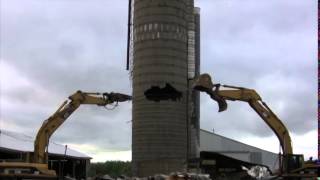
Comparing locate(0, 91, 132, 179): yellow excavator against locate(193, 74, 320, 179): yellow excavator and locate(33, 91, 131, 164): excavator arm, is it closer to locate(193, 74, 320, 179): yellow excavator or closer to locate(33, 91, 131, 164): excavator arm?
locate(33, 91, 131, 164): excavator arm

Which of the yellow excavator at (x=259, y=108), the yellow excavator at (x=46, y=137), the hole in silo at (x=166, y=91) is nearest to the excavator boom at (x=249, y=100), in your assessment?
the yellow excavator at (x=259, y=108)

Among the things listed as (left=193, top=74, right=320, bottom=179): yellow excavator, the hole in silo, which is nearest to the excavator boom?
(left=193, top=74, right=320, bottom=179): yellow excavator

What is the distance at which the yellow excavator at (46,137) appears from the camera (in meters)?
22.8

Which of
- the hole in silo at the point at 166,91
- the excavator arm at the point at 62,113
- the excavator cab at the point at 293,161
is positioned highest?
the hole in silo at the point at 166,91

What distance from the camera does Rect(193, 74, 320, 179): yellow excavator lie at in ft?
87.7

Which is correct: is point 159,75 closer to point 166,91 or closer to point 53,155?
point 166,91

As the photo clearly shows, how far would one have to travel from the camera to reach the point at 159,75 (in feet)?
135

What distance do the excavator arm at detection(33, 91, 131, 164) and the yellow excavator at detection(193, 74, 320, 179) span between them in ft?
15.2

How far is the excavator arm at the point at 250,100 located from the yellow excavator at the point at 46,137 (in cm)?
459

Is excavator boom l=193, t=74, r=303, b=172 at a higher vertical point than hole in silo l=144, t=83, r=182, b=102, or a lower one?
lower

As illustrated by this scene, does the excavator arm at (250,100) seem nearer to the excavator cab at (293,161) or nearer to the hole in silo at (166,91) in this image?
the excavator cab at (293,161)

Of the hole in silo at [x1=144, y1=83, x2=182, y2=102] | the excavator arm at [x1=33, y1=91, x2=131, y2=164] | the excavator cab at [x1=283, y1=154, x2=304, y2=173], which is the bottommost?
the excavator cab at [x1=283, y1=154, x2=304, y2=173]

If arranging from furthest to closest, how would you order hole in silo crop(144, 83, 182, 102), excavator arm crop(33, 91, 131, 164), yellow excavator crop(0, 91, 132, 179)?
1. hole in silo crop(144, 83, 182, 102)
2. excavator arm crop(33, 91, 131, 164)
3. yellow excavator crop(0, 91, 132, 179)

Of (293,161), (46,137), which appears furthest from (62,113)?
(293,161)
